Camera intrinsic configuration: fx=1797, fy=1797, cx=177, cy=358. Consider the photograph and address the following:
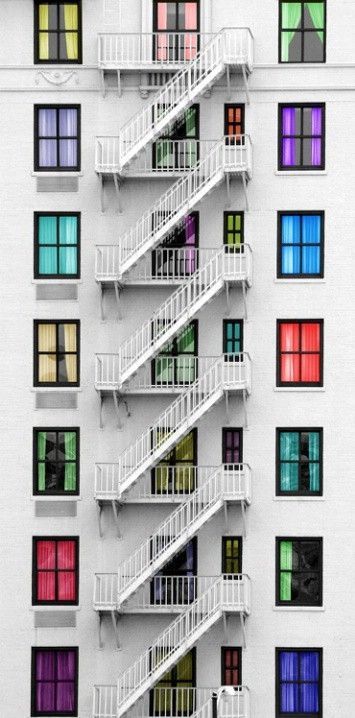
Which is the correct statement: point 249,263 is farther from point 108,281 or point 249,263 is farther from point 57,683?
point 57,683

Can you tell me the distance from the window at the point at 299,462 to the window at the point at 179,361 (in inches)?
135

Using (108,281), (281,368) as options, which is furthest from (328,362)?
(108,281)

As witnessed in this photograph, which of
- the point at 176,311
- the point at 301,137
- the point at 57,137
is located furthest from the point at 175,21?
the point at 176,311

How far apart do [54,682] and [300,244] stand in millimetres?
15772

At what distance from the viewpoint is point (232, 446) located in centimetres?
5628

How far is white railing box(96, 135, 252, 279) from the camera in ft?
181

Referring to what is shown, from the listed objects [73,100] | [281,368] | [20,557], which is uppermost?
[73,100]

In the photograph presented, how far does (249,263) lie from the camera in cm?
5553

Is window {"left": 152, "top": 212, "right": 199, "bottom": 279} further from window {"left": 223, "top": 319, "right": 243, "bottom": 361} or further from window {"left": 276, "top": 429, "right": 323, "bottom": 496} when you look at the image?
window {"left": 276, "top": 429, "right": 323, "bottom": 496}

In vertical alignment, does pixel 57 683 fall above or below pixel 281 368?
below

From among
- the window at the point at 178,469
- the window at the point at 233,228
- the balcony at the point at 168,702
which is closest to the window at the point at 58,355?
the window at the point at 178,469

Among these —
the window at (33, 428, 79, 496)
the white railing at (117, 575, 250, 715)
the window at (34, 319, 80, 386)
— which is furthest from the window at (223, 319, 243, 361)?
the white railing at (117, 575, 250, 715)

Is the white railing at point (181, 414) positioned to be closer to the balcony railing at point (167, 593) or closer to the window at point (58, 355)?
the window at point (58, 355)

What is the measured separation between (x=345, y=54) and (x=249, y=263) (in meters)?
7.36
